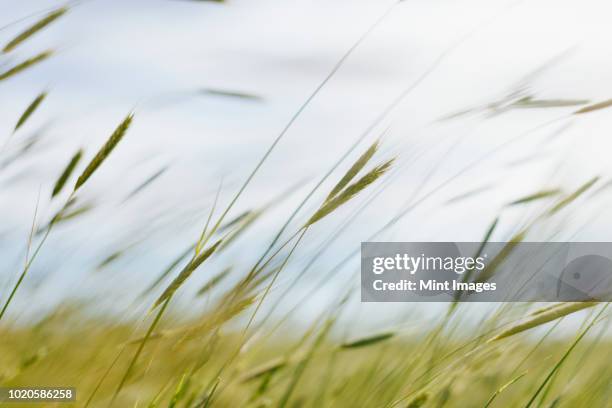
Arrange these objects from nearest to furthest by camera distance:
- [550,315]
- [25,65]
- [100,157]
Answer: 1. [550,315]
2. [100,157]
3. [25,65]

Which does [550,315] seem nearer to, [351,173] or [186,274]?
[351,173]

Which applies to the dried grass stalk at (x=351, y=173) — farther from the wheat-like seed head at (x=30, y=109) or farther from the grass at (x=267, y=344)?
the wheat-like seed head at (x=30, y=109)

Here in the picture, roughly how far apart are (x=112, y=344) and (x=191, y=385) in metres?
0.39

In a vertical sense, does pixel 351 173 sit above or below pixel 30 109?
below

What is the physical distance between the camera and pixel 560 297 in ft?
3.33

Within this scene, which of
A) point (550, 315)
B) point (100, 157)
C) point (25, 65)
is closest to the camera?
point (550, 315)

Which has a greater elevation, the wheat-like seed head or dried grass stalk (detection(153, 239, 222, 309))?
the wheat-like seed head

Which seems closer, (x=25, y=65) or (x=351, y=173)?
(x=351, y=173)

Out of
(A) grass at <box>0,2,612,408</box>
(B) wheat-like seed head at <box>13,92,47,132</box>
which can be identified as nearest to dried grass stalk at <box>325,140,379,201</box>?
(A) grass at <box>0,2,612,408</box>

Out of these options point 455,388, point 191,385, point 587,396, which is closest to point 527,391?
point 587,396

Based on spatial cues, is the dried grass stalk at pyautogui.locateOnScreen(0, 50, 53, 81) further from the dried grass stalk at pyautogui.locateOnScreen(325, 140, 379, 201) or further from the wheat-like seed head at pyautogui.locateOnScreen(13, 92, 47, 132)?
the dried grass stalk at pyautogui.locateOnScreen(325, 140, 379, 201)

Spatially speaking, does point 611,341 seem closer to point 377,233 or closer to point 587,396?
point 587,396

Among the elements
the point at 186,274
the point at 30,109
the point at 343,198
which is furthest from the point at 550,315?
the point at 30,109

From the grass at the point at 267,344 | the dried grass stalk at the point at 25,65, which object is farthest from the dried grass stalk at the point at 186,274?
the dried grass stalk at the point at 25,65
